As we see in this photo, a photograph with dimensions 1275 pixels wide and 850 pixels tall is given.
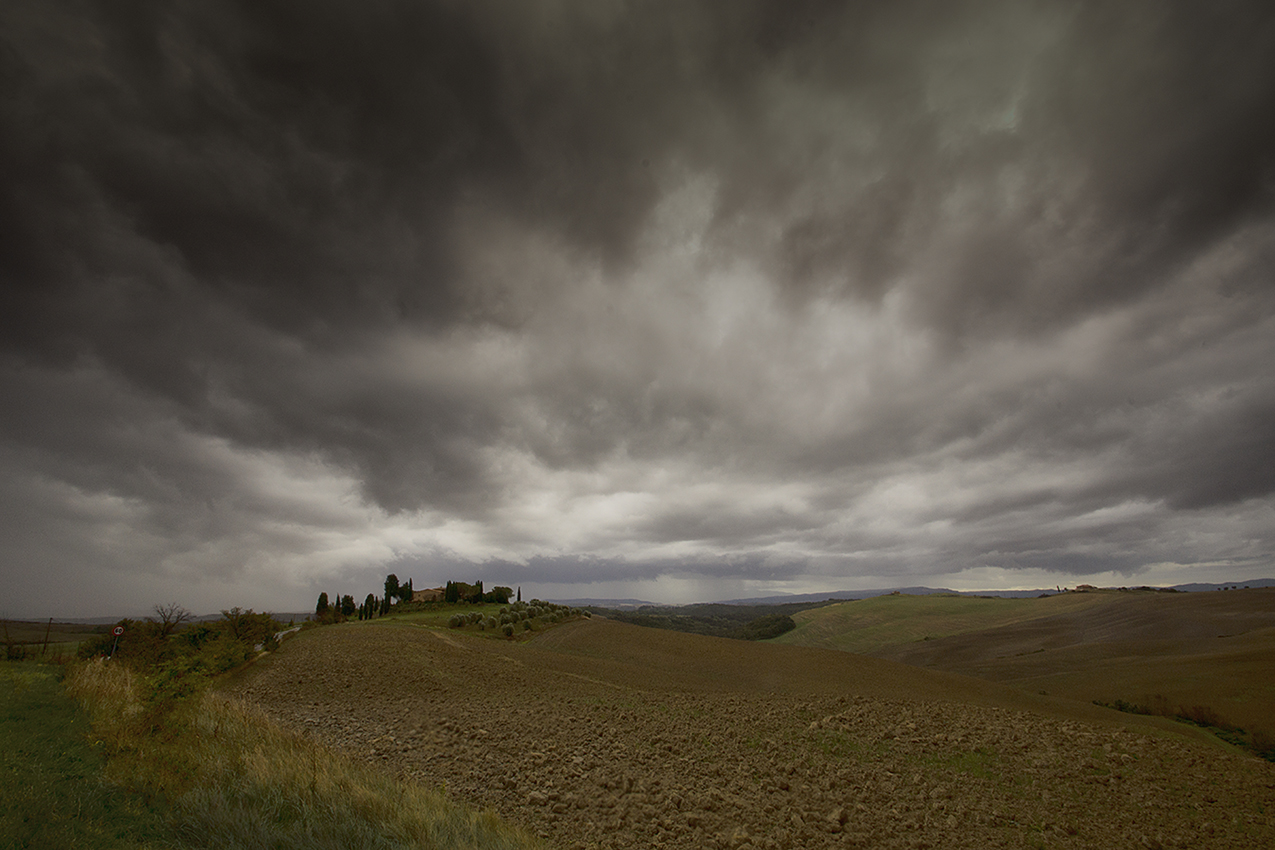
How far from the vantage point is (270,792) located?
10.8m

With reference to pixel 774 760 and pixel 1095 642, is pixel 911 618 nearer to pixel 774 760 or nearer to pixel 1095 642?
pixel 1095 642

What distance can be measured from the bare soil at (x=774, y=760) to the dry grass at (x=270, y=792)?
5.31 ft

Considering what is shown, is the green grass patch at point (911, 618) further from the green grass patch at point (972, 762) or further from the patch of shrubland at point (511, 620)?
the green grass patch at point (972, 762)

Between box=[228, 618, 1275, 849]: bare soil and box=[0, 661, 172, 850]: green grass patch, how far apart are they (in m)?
5.56

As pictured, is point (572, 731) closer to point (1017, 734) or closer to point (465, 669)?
point (465, 669)

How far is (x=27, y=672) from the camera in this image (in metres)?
21.1

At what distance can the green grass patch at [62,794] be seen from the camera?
26.1 feet

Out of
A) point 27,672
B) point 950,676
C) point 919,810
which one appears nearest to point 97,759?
point 27,672

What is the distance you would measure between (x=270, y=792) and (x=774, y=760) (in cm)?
1210

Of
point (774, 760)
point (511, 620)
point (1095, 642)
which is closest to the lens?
point (774, 760)

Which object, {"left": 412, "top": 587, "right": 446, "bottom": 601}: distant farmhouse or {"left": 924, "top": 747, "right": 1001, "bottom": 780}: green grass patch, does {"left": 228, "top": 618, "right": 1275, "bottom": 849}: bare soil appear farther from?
{"left": 412, "top": 587, "right": 446, "bottom": 601}: distant farmhouse

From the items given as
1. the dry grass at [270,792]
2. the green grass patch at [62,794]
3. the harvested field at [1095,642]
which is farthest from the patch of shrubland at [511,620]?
the harvested field at [1095,642]

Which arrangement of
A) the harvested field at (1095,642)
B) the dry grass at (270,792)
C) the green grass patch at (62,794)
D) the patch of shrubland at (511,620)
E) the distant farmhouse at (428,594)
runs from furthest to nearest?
Result: the distant farmhouse at (428,594) < the patch of shrubland at (511,620) < the harvested field at (1095,642) < the dry grass at (270,792) < the green grass patch at (62,794)

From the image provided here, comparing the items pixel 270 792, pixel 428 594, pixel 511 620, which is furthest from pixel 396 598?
pixel 270 792
